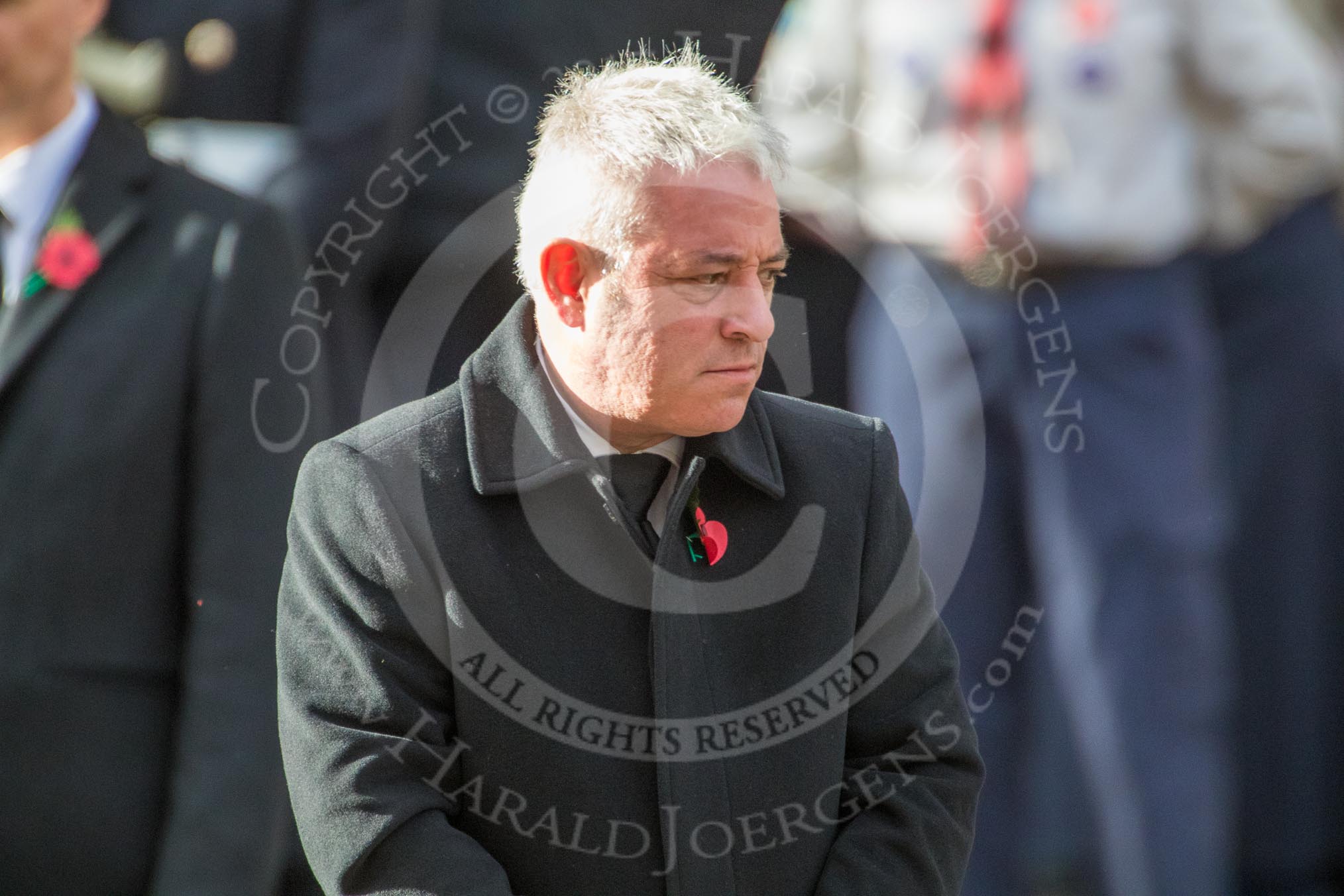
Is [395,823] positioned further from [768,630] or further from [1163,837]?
[1163,837]

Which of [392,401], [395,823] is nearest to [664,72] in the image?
[392,401]

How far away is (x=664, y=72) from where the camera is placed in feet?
5.69

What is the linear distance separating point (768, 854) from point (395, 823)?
1.34ft

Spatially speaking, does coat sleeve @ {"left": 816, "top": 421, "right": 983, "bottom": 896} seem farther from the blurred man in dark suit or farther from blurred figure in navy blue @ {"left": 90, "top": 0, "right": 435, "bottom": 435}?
the blurred man in dark suit

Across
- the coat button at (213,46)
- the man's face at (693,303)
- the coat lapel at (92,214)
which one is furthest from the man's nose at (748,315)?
the coat button at (213,46)

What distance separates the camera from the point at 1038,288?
2.68 meters

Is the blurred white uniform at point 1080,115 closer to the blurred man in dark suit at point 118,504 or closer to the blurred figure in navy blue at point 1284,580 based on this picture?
Result: the blurred figure in navy blue at point 1284,580

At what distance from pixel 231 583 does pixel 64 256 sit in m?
0.56

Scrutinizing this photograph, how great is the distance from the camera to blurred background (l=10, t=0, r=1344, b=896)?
2342mm

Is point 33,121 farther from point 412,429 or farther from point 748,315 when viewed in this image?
point 748,315

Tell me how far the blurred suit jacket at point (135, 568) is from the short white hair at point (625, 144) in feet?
2.45

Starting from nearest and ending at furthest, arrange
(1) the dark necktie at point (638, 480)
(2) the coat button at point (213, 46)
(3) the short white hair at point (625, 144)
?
(3) the short white hair at point (625, 144) → (1) the dark necktie at point (638, 480) → (2) the coat button at point (213, 46)

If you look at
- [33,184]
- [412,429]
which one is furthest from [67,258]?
[412,429]

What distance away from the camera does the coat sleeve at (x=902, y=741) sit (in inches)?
76.0
